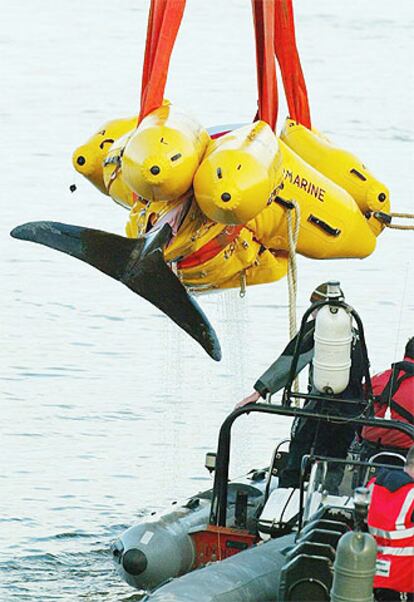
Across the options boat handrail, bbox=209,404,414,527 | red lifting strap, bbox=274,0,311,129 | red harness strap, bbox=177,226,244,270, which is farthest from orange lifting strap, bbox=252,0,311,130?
boat handrail, bbox=209,404,414,527

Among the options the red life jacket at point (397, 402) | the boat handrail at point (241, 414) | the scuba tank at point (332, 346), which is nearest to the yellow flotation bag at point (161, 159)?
the scuba tank at point (332, 346)

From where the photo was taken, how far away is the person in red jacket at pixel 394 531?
8.57 m

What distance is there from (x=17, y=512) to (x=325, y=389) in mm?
4187

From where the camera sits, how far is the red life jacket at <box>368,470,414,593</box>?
28.1 feet

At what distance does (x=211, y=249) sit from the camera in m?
10.6

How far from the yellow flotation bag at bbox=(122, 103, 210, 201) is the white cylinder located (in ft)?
3.29

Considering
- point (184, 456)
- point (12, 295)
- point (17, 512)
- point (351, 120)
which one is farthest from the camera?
point (351, 120)

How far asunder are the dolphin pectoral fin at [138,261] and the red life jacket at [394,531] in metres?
1.96

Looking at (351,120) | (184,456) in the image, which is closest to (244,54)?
(351,120)

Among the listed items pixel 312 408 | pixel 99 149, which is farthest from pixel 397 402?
pixel 99 149

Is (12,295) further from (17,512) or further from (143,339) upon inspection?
(17,512)

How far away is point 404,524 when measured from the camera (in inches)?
338

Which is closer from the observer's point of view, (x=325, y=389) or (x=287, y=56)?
(x=325, y=389)

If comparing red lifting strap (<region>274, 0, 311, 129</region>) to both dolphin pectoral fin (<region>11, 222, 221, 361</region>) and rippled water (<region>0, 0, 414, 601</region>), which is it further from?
dolphin pectoral fin (<region>11, 222, 221, 361</region>)
